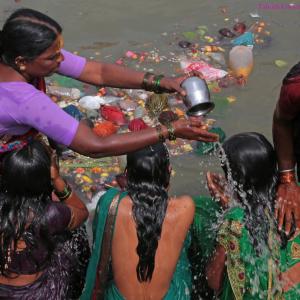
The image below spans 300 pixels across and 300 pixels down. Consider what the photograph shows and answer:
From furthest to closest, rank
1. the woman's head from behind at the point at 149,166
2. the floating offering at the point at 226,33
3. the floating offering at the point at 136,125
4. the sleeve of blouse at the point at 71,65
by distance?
the floating offering at the point at 226,33 < the floating offering at the point at 136,125 < the sleeve of blouse at the point at 71,65 < the woman's head from behind at the point at 149,166

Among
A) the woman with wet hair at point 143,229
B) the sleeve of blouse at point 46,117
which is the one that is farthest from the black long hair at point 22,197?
the woman with wet hair at point 143,229

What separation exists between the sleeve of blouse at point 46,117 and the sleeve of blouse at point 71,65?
51 cm

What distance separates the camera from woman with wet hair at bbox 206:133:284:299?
2.29 m

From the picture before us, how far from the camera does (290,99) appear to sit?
2439 millimetres

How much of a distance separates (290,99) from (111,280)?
121 centimetres

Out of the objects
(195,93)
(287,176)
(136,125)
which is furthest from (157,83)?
(136,125)

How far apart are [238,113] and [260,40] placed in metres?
1.34

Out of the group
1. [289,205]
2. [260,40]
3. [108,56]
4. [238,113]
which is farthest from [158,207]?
[260,40]

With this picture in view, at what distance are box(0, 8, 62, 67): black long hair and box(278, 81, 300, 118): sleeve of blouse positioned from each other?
3.55 ft

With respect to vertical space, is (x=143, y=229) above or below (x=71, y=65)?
below

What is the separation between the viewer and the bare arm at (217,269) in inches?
93.7

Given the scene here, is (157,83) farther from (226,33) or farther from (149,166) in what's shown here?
(226,33)

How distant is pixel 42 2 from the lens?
21.1 feet

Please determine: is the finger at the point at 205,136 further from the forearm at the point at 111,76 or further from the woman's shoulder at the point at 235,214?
the forearm at the point at 111,76
